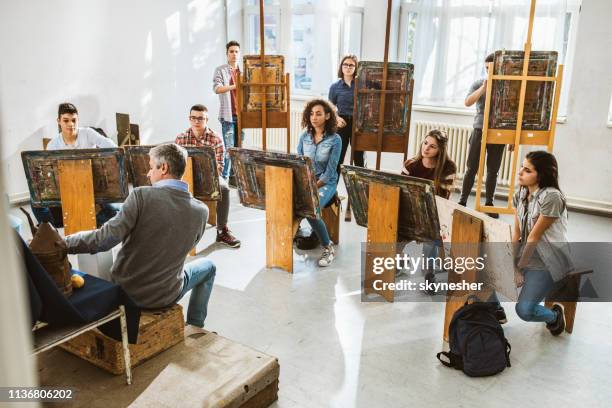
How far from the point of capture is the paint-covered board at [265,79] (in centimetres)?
528

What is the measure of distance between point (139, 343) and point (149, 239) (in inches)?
19.8

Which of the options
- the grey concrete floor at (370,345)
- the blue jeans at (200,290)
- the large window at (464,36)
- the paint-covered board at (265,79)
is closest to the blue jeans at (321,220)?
the grey concrete floor at (370,345)

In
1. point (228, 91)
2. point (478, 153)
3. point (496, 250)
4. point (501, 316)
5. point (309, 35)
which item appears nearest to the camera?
point (496, 250)

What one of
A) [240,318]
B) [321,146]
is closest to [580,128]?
[321,146]

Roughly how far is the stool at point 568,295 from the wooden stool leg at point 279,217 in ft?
5.92

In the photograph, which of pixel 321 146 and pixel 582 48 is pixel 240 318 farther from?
pixel 582 48

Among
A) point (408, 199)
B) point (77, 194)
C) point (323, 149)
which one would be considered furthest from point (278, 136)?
point (408, 199)

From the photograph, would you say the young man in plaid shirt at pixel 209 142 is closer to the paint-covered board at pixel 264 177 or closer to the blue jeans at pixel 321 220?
the paint-covered board at pixel 264 177

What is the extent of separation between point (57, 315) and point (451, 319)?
209 cm

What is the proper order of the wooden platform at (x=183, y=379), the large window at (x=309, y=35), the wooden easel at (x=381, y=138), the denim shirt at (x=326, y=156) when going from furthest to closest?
the large window at (x=309, y=35), the wooden easel at (x=381, y=138), the denim shirt at (x=326, y=156), the wooden platform at (x=183, y=379)

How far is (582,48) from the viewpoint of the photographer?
5.62m

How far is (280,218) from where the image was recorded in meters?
4.19

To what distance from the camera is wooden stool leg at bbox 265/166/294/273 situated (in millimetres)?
4066

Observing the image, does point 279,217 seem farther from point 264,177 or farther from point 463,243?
point 463,243
